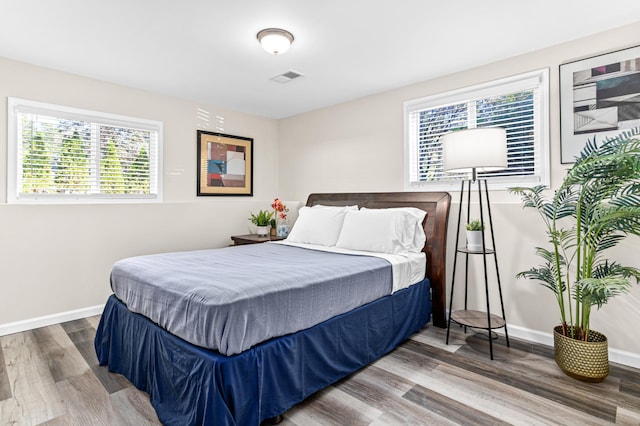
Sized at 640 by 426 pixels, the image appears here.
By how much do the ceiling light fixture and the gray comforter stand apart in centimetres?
163

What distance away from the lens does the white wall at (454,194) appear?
2.56 metres

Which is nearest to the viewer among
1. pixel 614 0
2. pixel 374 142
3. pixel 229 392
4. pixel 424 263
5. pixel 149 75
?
pixel 229 392

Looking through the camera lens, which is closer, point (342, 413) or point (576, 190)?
point (342, 413)

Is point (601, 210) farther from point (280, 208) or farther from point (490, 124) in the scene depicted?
point (280, 208)

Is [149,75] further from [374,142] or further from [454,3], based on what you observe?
[454,3]

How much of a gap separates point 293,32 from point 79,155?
2539 millimetres

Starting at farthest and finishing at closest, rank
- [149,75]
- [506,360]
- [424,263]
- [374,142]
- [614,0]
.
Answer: [374,142]
[149,75]
[424,263]
[506,360]
[614,0]

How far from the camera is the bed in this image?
165cm

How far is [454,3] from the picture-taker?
87.7 inches

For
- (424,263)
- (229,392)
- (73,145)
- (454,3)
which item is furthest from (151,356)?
(454,3)

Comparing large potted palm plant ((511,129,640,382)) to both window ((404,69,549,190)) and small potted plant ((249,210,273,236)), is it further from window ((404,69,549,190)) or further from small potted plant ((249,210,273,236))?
small potted plant ((249,210,273,236))

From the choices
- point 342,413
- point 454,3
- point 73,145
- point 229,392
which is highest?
point 454,3

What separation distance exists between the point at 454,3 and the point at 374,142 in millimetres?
1906

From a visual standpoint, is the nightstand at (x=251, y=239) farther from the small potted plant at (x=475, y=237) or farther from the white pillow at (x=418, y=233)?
the small potted plant at (x=475, y=237)
